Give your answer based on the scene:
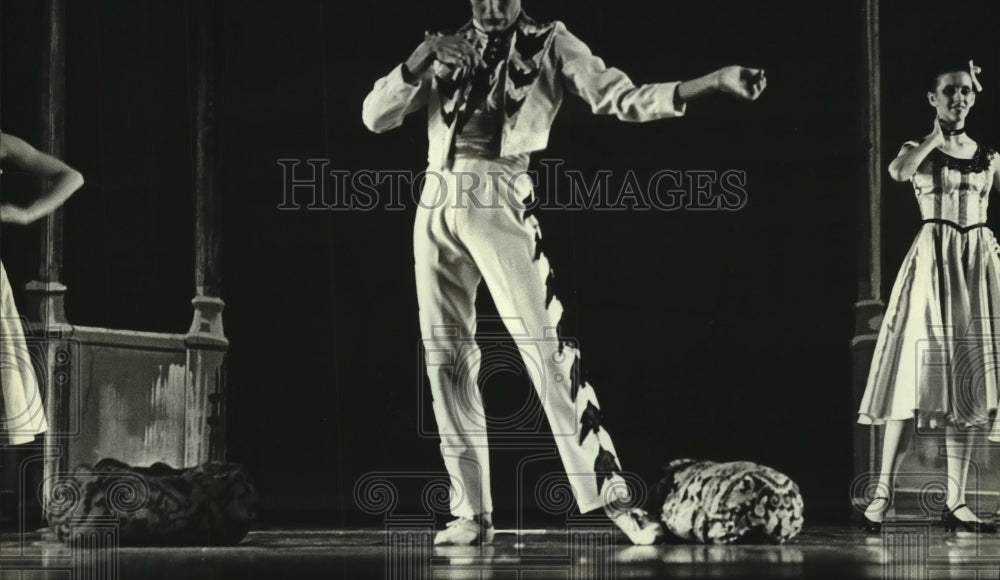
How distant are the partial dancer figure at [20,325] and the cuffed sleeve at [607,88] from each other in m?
2.11

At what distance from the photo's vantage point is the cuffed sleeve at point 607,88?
5027 millimetres

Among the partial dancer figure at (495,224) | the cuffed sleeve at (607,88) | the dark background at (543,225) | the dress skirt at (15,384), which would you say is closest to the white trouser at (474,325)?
the partial dancer figure at (495,224)

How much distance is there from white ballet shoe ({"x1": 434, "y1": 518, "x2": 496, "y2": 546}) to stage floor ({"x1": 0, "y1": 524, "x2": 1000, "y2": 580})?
0.29ft

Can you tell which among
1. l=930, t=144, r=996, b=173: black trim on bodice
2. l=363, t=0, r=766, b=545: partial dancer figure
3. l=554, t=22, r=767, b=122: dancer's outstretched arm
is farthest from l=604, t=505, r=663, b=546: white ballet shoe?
l=930, t=144, r=996, b=173: black trim on bodice

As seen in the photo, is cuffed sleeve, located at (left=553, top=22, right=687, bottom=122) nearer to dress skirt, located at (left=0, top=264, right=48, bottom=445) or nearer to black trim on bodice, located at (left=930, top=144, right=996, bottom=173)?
black trim on bodice, located at (left=930, top=144, right=996, bottom=173)

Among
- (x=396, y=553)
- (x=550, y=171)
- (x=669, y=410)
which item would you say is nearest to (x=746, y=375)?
(x=669, y=410)

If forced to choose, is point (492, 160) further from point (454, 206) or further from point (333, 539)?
point (333, 539)

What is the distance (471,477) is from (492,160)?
4.16ft

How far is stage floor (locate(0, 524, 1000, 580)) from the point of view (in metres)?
4.18

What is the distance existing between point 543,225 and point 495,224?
26 centimetres

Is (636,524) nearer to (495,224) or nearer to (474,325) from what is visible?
(474,325)

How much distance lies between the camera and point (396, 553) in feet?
15.3

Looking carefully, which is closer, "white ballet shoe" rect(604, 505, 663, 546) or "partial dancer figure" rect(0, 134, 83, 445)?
"white ballet shoe" rect(604, 505, 663, 546)

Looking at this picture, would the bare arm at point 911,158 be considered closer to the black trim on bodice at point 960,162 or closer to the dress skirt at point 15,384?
the black trim on bodice at point 960,162
